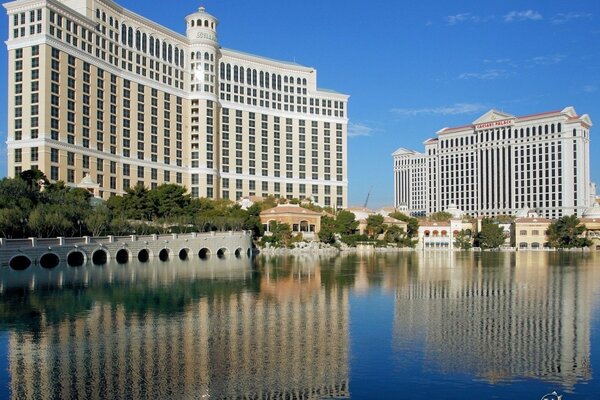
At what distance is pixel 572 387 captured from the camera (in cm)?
1642

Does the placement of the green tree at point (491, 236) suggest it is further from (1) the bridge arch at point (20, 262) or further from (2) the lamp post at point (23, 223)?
(1) the bridge arch at point (20, 262)

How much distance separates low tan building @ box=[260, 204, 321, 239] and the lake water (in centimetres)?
6622

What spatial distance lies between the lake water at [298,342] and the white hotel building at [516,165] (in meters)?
124

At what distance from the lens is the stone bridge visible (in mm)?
55819

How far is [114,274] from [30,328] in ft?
83.2

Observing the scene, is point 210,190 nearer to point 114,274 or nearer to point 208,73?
point 208,73

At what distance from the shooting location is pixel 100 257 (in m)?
68.0

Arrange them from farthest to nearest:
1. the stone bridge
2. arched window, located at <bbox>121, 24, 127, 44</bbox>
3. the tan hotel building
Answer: arched window, located at <bbox>121, 24, 127, 44</bbox> → the tan hotel building → the stone bridge

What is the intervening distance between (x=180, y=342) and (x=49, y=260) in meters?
44.2

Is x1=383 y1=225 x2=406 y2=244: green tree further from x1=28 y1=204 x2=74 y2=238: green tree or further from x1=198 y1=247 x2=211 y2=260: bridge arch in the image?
x1=28 y1=204 x2=74 y2=238: green tree

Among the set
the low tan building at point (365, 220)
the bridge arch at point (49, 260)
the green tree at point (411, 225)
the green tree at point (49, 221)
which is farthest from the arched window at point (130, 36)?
the green tree at point (411, 225)

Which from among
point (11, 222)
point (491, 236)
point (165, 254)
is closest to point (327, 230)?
point (491, 236)

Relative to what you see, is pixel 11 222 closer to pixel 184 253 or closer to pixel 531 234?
pixel 184 253

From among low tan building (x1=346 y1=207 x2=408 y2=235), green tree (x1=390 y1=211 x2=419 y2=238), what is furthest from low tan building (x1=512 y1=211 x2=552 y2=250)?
low tan building (x1=346 y1=207 x2=408 y2=235)
